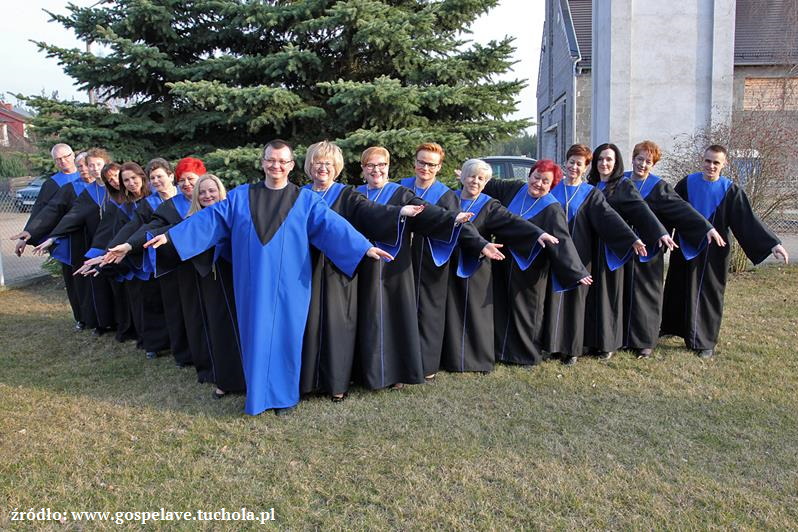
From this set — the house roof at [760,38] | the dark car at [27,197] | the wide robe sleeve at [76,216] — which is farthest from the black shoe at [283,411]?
the house roof at [760,38]

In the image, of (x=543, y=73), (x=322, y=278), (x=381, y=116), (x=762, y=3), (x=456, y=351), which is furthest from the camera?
(x=543, y=73)

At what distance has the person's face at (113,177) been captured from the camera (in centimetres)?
646

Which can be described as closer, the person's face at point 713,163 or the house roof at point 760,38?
the person's face at point 713,163

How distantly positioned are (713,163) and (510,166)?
214 inches

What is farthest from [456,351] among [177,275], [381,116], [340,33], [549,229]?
[340,33]

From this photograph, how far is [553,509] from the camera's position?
335 centimetres

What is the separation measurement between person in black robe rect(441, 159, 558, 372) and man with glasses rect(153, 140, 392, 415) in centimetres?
113

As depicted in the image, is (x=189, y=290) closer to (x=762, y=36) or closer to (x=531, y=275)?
(x=531, y=275)

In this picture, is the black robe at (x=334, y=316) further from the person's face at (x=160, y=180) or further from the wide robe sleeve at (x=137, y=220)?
the wide robe sleeve at (x=137, y=220)

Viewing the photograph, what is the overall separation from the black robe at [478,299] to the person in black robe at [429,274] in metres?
0.13

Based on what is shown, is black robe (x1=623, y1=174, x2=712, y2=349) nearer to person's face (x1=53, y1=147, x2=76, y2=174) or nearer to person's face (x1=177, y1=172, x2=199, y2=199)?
person's face (x1=177, y1=172, x2=199, y2=199)

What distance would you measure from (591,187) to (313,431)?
337cm

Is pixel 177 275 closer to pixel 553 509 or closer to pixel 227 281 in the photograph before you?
pixel 227 281

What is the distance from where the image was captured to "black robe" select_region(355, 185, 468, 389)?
490cm
